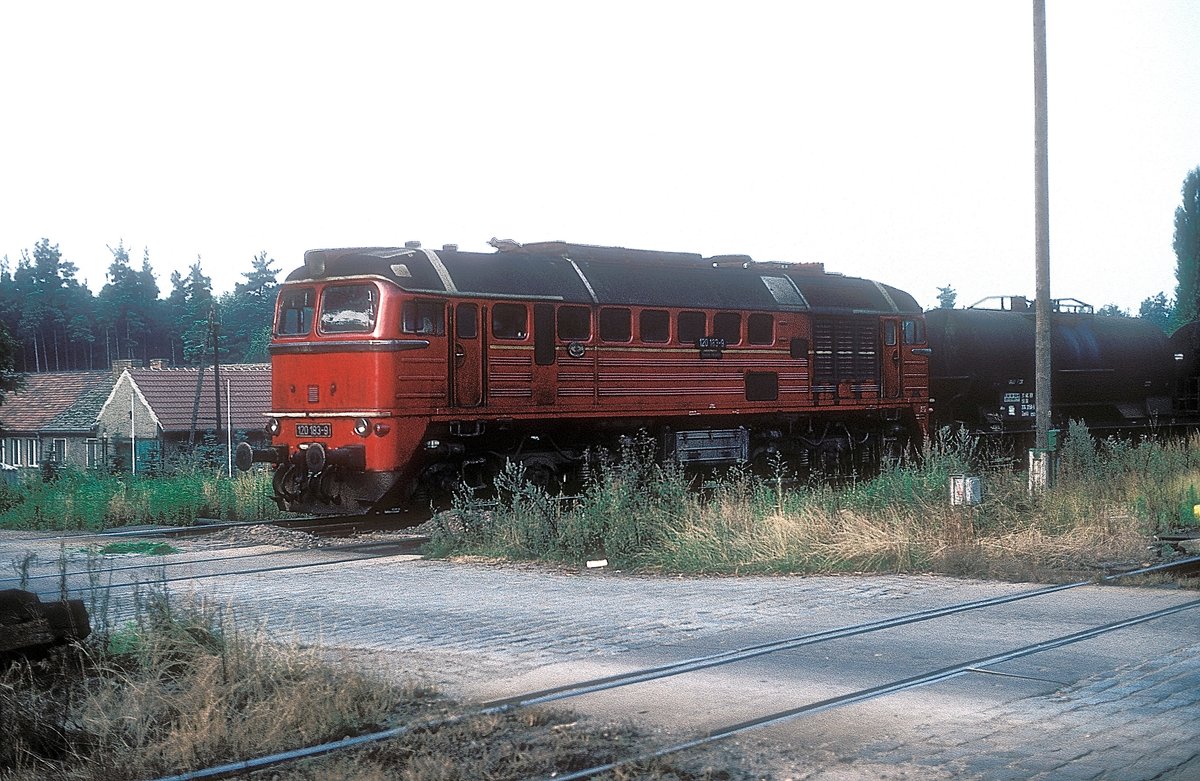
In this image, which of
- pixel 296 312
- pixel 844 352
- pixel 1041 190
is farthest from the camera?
pixel 844 352

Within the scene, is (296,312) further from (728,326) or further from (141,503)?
(728,326)

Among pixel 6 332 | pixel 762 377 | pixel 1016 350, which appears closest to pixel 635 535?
pixel 762 377

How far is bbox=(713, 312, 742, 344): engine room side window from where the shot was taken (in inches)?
764

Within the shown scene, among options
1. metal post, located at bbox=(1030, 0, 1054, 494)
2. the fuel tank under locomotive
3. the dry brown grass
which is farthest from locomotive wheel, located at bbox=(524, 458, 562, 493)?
the dry brown grass

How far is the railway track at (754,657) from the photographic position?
236 inches

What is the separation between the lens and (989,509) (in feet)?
45.4

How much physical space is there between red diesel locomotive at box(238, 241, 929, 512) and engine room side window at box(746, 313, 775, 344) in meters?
0.03

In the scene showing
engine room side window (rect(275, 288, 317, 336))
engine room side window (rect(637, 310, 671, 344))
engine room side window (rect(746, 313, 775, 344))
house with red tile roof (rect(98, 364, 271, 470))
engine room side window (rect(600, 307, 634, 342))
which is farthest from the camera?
house with red tile roof (rect(98, 364, 271, 470))

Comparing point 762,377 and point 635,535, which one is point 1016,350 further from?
point 635,535

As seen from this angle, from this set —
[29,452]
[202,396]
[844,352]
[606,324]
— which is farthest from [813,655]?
[29,452]

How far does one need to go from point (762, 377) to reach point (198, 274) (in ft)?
397

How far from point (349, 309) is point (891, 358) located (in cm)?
995

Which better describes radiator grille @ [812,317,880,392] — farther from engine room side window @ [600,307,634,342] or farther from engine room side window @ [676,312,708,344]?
engine room side window @ [600,307,634,342]

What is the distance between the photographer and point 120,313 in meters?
128
